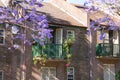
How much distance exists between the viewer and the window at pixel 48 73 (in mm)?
29573

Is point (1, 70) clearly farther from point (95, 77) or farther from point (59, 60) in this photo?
point (95, 77)

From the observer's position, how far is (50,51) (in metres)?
28.8

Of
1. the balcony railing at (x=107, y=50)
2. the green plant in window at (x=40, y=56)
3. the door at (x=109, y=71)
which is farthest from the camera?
the door at (x=109, y=71)

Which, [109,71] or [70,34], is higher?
[70,34]

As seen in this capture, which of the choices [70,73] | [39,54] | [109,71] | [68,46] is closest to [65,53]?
[68,46]

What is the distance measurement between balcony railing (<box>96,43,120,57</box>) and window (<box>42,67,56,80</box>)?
17.5 ft

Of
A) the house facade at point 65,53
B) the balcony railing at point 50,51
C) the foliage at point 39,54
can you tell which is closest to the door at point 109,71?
the house facade at point 65,53

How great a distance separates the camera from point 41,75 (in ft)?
95.7

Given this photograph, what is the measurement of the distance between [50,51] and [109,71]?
7.81 m

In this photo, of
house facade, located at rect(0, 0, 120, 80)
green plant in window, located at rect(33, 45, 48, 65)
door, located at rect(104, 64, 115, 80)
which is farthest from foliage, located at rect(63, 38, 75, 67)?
door, located at rect(104, 64, 115, 80)

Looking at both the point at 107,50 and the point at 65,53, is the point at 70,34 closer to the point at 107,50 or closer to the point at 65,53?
the point at 65,53

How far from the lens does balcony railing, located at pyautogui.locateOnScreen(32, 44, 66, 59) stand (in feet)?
93.0

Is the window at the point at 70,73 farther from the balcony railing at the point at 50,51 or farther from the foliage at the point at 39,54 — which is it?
the foliage at the point at 39,54

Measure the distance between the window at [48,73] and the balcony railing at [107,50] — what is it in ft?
17.5
